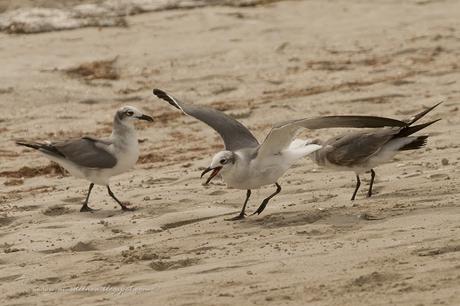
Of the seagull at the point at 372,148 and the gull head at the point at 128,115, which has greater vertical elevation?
the seagull at the point at 372,148

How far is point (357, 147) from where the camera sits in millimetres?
9609

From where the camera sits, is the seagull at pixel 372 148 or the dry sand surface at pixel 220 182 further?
the seagull at pixel 372 148

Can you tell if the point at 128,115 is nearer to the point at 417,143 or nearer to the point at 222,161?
the point at 222,161

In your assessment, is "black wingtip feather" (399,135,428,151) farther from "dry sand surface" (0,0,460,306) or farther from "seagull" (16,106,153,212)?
"seagull" (16,106,153,212)

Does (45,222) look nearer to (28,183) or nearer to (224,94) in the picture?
(28,183)

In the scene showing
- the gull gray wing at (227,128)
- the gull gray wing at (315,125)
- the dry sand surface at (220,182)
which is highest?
the gull gray wing at (315,125)

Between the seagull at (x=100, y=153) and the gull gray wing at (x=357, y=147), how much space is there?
1621 mm

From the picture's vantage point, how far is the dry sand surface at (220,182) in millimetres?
7270

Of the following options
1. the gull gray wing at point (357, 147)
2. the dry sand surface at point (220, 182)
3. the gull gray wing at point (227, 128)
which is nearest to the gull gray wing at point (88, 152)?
the dry sand surface at point (220, 182)

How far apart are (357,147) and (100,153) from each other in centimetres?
211

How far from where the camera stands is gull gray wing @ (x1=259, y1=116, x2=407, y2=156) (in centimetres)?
853

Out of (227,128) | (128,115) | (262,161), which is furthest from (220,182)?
(262,161)

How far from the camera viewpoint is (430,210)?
8.43m

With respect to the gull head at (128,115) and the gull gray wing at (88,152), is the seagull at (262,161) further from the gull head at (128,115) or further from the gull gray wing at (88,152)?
the gull head at (128,115)
